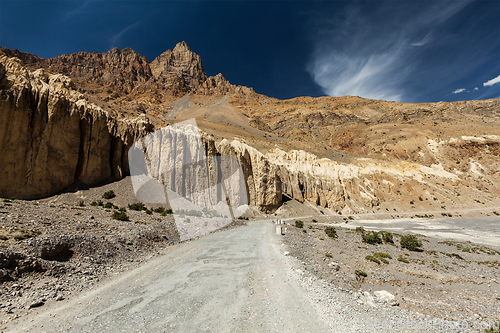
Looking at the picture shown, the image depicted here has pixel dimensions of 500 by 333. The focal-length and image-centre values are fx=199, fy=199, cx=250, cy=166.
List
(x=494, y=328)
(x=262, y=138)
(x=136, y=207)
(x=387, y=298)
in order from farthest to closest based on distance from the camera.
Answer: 1. (x=262, y=138)
2. (x=136, y=207)
3. (x=387, y=298)
4. (x=494, y=328)

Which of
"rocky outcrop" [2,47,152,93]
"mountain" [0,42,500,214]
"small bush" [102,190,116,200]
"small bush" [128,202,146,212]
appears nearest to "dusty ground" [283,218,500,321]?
"small bush" [128,202,146,212]

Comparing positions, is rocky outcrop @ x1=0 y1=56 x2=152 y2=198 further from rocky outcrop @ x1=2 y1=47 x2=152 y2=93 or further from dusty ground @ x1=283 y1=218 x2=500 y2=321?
rocky outcrop @ x1=2 y1=47 x2=152 y2=93

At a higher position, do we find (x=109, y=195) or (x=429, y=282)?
(x=109, y=195)

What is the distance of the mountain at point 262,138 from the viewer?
23844mm

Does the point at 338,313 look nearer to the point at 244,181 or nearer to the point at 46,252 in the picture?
the point at 46,252

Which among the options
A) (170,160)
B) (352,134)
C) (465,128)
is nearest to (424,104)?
(465,128)

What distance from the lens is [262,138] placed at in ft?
312

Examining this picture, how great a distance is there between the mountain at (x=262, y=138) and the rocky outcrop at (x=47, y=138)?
112mm

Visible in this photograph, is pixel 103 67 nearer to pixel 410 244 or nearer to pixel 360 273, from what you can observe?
pixel 360 273

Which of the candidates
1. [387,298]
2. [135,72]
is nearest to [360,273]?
[387,298]

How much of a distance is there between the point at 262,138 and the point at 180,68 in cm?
13535

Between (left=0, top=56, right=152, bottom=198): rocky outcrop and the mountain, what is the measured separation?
0.11 meters

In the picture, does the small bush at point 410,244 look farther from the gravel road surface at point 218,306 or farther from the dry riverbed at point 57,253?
the dry riverbed at point 57,253

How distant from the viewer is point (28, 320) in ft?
18.3
